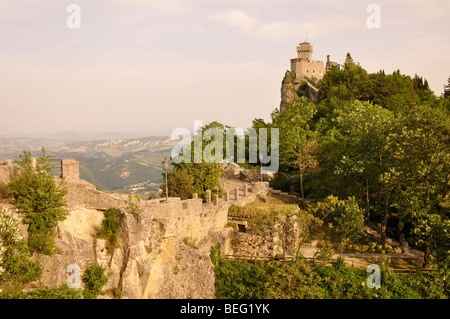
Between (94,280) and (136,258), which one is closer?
(94,280)

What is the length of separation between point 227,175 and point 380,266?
933 inches

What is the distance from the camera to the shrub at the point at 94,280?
1644cm

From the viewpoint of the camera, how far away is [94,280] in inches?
657

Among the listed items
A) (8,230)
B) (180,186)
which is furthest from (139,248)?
(180,186)

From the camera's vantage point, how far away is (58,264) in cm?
1521

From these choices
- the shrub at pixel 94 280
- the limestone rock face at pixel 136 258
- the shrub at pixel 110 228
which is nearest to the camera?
the limestone rock face at pixel 136 258

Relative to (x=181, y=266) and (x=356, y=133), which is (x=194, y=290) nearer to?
(x=181, y=266)

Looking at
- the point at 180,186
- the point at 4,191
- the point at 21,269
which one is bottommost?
the point at 21,269

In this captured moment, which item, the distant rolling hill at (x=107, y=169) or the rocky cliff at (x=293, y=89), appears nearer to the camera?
the distant rolling hill at (x=107, y=169)

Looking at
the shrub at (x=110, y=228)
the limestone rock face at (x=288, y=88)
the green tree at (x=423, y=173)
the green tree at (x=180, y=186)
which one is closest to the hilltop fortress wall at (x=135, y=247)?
the shrub at (x=110, y=228)

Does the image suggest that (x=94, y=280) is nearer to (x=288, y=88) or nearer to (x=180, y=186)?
(x=180, y=186)

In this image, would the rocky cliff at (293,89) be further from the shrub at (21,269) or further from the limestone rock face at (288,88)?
the shrub at (21,269)

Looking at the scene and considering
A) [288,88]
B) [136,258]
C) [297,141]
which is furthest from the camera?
[288,88]
